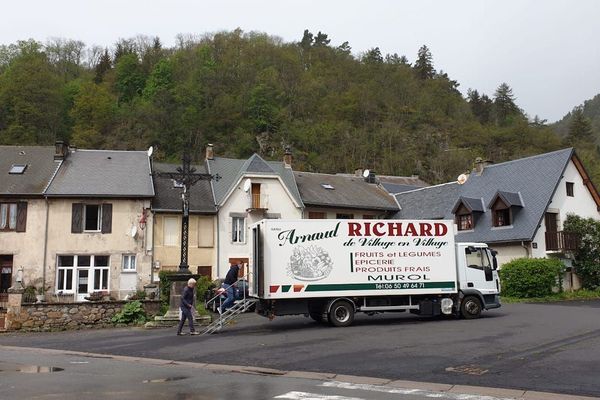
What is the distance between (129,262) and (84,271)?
2455mm

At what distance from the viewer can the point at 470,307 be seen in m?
18.6

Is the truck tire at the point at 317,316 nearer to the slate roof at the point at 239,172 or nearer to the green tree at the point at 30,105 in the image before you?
the slate roof at the point at 239,172

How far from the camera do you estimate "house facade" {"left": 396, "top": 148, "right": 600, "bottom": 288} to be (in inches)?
1236

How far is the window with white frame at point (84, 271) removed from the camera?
104 feet

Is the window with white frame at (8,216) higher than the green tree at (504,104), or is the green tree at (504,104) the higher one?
the green tree at (504,104)

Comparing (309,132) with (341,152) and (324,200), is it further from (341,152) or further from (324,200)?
(324,200)

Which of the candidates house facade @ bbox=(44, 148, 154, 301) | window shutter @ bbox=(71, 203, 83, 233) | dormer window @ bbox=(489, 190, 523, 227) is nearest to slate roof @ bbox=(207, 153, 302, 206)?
house facade @ bbox=(44, 148, 154, 301)

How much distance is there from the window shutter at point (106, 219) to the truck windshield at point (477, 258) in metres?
21.0

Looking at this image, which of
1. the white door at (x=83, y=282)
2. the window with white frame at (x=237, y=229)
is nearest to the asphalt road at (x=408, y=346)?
the white door at (x=83, y=282)

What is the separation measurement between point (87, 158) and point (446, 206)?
23.2m

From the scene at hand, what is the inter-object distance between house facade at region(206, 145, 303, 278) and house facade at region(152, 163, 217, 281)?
0.49 meters

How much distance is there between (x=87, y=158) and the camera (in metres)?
35.5

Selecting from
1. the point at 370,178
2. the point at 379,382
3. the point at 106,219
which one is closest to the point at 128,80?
the point at 370,178

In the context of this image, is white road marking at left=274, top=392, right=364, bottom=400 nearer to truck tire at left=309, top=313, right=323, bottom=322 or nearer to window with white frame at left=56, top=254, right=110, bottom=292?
truck tire at left=309, top=313, right=323, bottom=322
